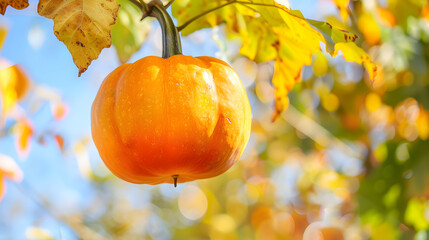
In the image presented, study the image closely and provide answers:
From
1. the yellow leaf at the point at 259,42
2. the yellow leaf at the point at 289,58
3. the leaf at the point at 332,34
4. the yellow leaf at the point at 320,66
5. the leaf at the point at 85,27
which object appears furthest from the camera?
the yellow leaf at the point at 320,66

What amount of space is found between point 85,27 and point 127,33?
43 cm

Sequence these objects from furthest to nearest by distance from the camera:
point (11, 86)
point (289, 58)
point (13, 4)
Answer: point (11, 86) < point (289, 58) < point (13, 4)

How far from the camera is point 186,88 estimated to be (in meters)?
0.76

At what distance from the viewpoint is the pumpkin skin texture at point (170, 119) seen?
0.74 meters

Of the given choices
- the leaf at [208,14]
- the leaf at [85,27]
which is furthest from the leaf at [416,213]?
the leaf at [85,27]

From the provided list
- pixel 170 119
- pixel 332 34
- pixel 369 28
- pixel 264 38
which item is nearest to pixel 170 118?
pixel 170 119

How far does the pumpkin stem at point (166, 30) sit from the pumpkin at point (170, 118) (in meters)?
0.03

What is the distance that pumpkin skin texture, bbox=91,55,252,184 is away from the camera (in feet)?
2.43

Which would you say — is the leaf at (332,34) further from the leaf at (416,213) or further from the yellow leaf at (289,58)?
the leaf at (416,213)

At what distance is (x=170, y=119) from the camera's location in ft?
2.40

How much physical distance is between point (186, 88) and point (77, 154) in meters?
1.87

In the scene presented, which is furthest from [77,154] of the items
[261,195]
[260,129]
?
[261,195]

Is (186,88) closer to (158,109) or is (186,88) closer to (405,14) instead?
(158,109)

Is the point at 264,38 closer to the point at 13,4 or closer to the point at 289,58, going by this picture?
the point at 289,58
